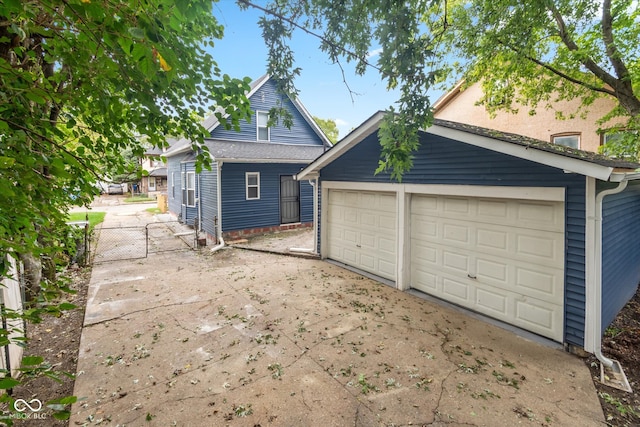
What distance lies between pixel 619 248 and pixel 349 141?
17.8ft

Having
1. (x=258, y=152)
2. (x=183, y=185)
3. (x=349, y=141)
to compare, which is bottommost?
(x=183, y=185)

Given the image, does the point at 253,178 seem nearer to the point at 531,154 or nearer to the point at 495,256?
the point at 495,256

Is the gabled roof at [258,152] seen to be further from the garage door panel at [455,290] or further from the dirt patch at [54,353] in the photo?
the garage door panel at [455,290]

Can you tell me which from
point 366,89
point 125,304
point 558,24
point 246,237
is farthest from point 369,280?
point 558,24

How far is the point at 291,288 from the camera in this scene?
23.2 ft

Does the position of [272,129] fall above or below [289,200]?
above

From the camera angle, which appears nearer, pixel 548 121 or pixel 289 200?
pixel 548 121

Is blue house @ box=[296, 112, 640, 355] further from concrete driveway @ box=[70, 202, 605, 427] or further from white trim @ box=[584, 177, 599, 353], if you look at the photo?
concrete driveway @ box=[70, 202, 605, 427]

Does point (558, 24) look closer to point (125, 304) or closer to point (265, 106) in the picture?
point (265, 106)

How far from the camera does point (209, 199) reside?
1267cm

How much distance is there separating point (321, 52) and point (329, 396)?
4.17 m

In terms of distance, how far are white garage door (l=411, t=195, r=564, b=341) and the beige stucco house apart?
5.82 m

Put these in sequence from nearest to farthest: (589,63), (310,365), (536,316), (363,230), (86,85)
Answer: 1. (86,85)
2. (310,365)
3. (536,316)
4. (363,230)
5. (589,63)

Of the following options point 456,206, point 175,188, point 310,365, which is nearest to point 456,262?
point 456,206
